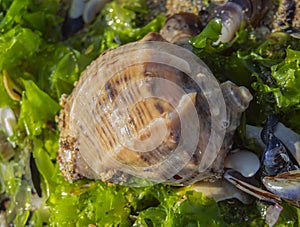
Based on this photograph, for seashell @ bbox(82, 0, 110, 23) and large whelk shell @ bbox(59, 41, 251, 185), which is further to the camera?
seashell @ bbox(82, 0, 110, 23)

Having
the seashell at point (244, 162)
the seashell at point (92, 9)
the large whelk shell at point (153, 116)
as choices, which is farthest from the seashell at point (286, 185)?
the seashell at point (92, 9)

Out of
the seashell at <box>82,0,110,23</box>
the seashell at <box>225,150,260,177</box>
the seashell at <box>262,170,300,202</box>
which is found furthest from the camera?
the seashell at <box>82,0,110,23</box>

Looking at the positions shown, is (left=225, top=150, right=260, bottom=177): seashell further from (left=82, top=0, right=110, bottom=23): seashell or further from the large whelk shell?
(left=82, top=0, right=110, bottom=23): seashell

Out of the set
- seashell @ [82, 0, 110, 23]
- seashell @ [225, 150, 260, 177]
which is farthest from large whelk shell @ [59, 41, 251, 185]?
seashell @ [82, 0, 110, 23]

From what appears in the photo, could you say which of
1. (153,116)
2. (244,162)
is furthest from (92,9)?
(244,162)

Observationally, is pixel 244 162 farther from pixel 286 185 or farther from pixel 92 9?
pixel 92 9

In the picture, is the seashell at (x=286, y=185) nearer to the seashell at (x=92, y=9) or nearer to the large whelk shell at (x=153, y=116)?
the large whelk shell at (x=153, y=116)

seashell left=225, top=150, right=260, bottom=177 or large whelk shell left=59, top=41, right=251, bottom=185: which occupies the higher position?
large whelk shell left=59, top=41, right=251, bottom=185

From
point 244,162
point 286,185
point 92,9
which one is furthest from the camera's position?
point 92,9

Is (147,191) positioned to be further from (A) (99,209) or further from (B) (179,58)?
(B) (179,58)
